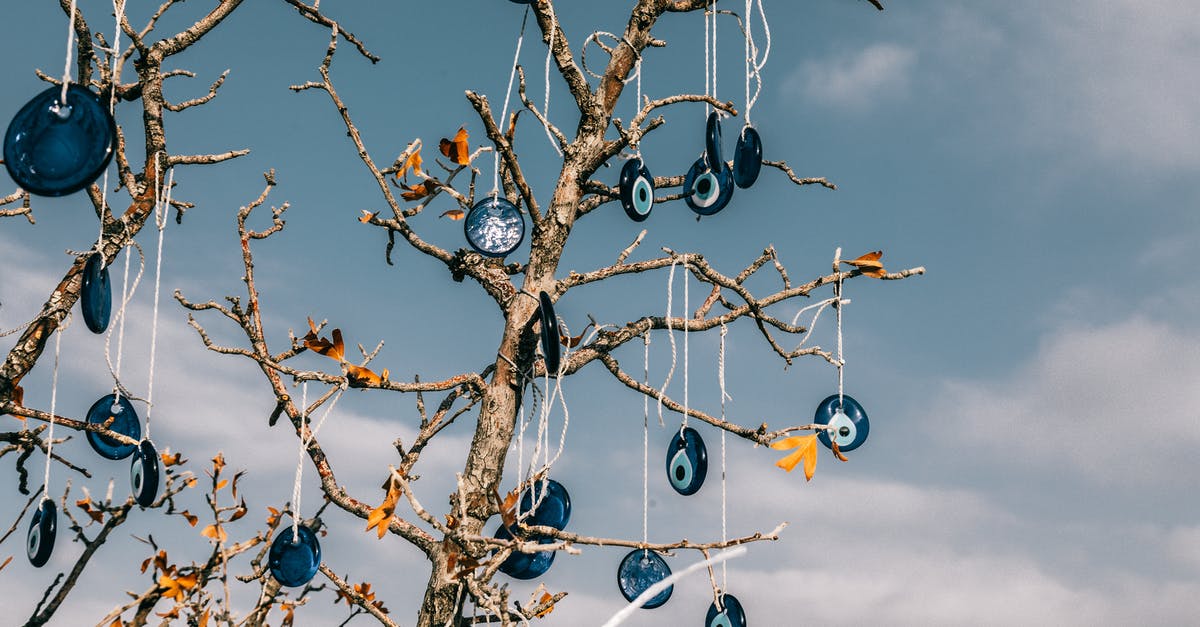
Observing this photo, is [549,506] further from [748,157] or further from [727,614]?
[748,157]

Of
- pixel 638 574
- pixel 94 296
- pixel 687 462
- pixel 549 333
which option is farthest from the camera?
pixel 638 574

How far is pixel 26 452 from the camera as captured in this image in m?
4.41

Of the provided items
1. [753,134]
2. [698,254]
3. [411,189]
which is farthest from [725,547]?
[411,189]

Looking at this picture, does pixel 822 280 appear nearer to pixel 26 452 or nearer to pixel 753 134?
pixel 753 134

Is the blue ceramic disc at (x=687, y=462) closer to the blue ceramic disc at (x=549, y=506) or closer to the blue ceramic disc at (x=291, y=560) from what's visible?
the blue ceramic disc at (x=549, y=506)

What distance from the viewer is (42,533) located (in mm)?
3615

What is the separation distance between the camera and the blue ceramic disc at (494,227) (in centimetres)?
395

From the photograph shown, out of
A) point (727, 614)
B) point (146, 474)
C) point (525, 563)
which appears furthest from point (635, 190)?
point (146, 474)

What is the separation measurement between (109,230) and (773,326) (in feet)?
9.03

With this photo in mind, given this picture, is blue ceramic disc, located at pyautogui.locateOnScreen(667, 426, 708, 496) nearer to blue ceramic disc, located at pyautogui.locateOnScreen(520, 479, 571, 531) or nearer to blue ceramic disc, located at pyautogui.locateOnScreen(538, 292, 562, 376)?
blue ceramic disc, located at pyautogui.locateOnScreen(520, 479, 571, 531)

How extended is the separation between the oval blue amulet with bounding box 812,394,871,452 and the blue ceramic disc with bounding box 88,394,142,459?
2614mm

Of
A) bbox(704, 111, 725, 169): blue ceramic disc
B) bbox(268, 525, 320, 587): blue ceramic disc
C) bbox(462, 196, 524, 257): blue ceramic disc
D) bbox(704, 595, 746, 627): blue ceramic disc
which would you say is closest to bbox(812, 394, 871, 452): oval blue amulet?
bbox(704, 595, 746, 627): blue ceramic disc

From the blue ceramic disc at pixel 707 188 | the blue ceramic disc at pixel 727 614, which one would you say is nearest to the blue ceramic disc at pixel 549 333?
the blue ceramic disc at pixel 707 188

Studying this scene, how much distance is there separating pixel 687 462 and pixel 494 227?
112 centimetres
